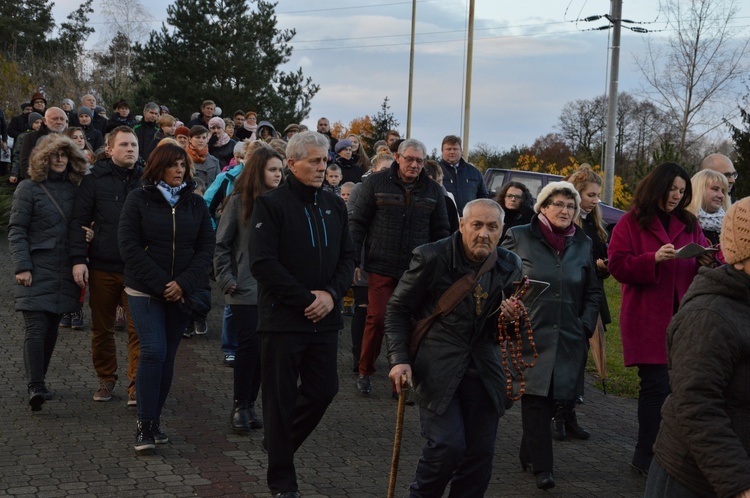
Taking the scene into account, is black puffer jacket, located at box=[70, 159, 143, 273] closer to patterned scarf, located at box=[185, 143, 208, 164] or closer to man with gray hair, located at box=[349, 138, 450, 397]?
man with gray hair, located at box=[349, 138, 450, 397]

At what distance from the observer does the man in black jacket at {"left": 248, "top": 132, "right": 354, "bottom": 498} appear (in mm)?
5914

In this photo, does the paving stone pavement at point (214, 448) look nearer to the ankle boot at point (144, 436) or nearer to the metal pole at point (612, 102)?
the ankle boot at point (144, 436)

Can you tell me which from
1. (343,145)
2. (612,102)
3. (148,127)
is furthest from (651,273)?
(612,102)

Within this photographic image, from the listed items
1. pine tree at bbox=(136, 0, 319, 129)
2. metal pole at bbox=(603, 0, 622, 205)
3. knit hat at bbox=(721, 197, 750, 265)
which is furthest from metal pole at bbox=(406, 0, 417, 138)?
knit hat at bbox=(721, 197, 750, 265)

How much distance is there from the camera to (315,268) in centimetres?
609

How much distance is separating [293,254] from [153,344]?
4.67ft

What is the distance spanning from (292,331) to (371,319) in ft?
9.72

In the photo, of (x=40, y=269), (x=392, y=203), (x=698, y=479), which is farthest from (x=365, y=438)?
(x=698, y=479)

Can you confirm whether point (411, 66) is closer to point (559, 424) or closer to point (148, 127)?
point (148, 127)

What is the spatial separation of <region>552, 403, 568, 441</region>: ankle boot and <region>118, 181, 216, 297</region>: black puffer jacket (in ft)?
9.88

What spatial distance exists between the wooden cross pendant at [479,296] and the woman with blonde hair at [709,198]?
2.63m

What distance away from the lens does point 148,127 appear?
17172mm

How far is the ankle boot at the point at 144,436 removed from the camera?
6750 mm

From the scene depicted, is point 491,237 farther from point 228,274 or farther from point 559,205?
point 228,274
